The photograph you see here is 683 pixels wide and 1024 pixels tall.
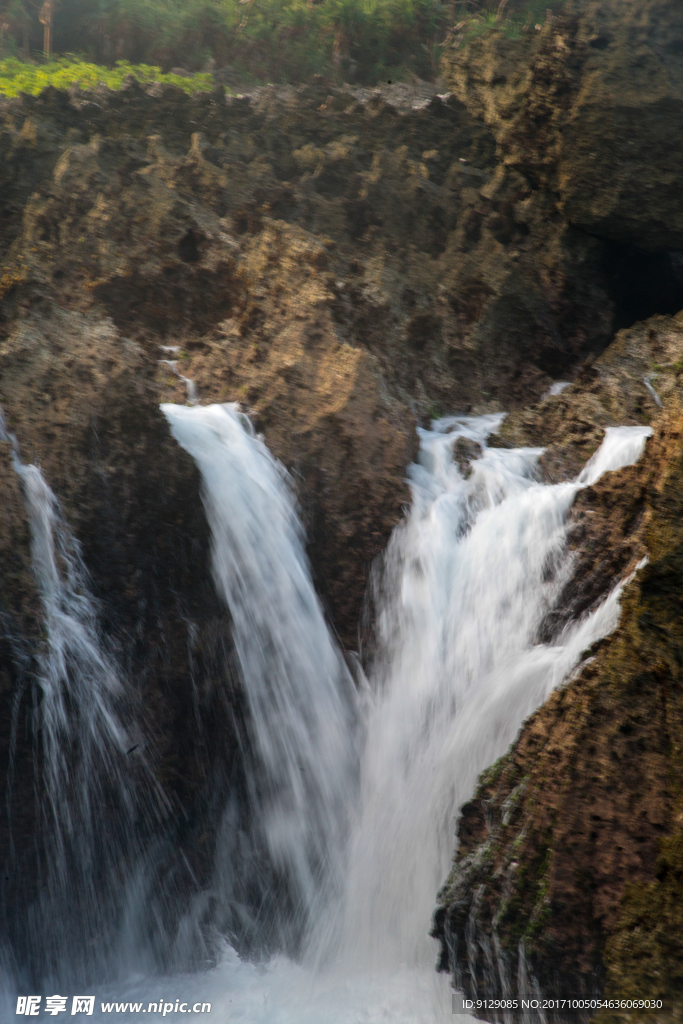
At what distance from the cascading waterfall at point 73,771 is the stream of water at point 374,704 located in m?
0.07

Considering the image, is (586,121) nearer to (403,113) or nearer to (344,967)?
(403,113)

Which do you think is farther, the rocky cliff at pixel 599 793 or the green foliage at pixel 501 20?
the green foliage at pixel 501 20

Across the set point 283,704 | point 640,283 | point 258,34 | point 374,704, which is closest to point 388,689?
point 374,704

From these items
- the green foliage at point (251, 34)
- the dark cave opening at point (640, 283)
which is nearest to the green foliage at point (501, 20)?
the green foliage at point (251, 34)

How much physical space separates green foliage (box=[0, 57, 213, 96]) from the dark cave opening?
4.91 metres

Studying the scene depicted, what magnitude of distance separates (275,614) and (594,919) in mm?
2277

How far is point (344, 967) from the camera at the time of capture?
12.2ft

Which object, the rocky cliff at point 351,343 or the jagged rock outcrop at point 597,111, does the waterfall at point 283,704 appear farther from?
the jagged rock outcrop at point 597,111

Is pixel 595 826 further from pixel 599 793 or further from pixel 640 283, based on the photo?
pixel 640 283

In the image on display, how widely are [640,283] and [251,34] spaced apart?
6.12m

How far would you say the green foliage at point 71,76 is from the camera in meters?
7.11

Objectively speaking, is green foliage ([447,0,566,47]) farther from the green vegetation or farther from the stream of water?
the stream of water

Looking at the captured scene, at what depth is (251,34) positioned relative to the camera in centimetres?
887

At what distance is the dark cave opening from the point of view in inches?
247
